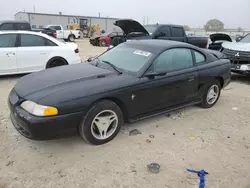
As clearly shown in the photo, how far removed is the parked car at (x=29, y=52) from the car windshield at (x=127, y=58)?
285cm

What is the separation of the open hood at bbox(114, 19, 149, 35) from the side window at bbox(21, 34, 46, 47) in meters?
3.28

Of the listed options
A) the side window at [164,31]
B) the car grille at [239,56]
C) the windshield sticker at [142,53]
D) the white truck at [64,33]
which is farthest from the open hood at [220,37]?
the white truck at [64,33]

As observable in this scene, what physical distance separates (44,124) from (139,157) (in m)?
1.28

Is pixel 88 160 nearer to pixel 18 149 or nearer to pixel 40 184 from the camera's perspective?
pixel 40 184

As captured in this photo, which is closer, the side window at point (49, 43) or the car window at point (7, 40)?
the car window at point (7, 40)

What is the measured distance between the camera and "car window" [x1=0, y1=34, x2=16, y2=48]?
590cm

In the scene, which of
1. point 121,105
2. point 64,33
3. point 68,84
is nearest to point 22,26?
point 68,84

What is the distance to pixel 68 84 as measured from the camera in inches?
116

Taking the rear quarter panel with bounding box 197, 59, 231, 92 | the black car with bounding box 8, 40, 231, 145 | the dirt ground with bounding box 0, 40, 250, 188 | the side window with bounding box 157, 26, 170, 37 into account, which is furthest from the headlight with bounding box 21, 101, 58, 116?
the side window with bounding box 157, 26, 170, 37

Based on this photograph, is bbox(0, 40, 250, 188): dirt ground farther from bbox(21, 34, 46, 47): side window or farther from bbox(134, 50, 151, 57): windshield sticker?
bbox(21, 34, 46, 47): side window

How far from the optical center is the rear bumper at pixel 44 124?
2.57 metres

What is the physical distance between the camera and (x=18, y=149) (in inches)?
117

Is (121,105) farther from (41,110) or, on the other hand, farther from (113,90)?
(41,110)

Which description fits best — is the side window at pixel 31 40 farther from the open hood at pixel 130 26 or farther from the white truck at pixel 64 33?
the white truck at pixel 64 33
